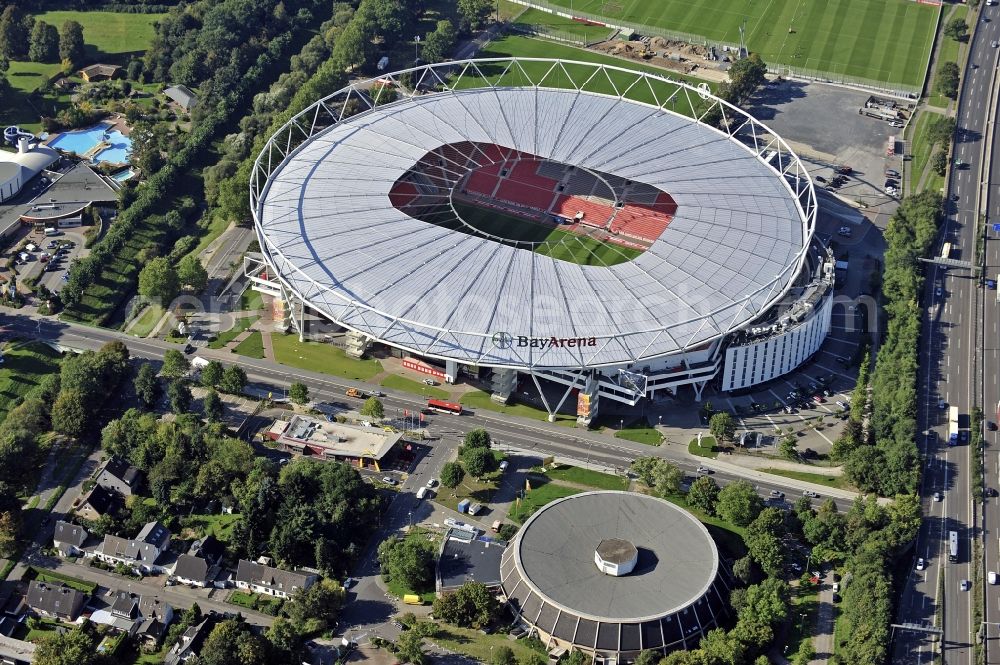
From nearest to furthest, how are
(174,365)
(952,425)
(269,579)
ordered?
(269,579) < (952,425) < (174,365)

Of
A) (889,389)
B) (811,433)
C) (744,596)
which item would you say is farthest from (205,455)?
(889,389)

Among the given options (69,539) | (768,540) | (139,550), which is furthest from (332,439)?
(768,540)

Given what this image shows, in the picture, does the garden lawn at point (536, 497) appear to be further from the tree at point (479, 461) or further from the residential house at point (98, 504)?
the residential house at point (98, 504)

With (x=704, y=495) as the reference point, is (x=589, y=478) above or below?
above

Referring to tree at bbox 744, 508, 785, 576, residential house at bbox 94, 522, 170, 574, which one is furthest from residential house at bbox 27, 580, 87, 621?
tree at bbox 744, 508, 785, 576

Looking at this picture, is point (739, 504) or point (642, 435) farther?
point (642, 435)

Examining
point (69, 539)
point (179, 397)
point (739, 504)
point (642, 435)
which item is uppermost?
point (179, 397)

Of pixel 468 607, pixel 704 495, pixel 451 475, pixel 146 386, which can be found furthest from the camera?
pixel 146 386

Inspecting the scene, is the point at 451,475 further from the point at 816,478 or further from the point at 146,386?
the point at 816,478
